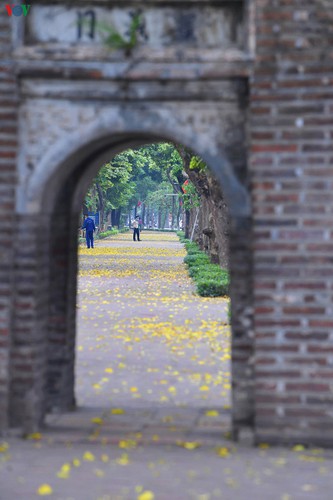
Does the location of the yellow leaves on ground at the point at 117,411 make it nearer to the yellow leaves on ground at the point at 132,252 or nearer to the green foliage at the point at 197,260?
the green foliage at the point at 197,260

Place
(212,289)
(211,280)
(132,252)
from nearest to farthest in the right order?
(212,289) < (211,280) < (132,252)

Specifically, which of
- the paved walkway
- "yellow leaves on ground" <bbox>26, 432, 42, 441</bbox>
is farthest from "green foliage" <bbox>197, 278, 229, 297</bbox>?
"yellow leaves on ground" <bbox>26, 432, 42, 441</bbox>

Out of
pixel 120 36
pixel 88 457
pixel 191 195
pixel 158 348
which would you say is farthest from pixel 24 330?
pixel 191 195

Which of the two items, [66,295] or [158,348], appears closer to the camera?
[66,295]

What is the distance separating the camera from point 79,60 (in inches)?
259

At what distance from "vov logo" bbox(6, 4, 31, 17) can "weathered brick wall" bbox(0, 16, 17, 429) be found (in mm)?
71

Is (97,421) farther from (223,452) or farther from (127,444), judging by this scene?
(223,452)

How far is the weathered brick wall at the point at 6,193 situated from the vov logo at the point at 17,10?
0.07m

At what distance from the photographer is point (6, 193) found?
262 inches

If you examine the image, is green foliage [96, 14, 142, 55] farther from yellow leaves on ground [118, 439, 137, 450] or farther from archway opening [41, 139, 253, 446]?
yellow leaves on ground [118, 439, 137, 450]

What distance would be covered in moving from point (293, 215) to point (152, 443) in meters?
2.19

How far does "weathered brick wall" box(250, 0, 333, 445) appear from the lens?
6352 mm

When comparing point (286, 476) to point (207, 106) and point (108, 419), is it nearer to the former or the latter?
point (108, 419)

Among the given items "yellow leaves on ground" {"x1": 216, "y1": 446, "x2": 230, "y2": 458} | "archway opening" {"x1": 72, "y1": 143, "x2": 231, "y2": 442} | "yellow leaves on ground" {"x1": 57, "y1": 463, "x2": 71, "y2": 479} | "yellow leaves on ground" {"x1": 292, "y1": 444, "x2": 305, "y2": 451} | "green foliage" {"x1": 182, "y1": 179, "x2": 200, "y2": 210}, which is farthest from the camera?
"green foliage" {"x1": 182, "y1": 179, "x2": 200, "y2": 210}
